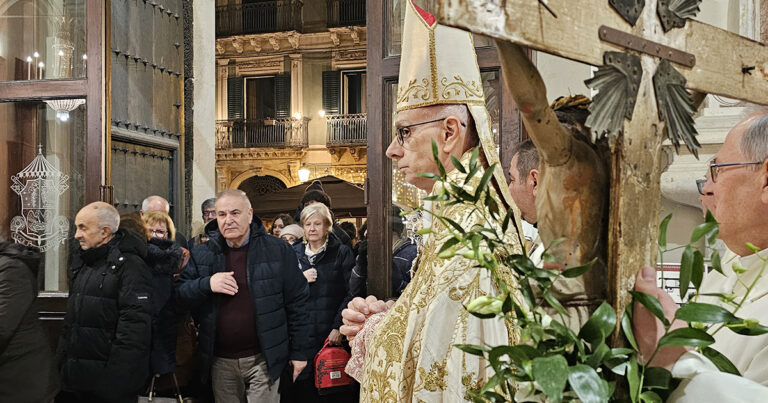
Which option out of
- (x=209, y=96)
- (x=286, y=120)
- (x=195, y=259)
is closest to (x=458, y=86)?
(x=195, y=259)

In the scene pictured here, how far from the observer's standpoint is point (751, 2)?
3.81m

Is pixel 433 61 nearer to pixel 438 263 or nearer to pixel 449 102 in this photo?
pixel 449 102

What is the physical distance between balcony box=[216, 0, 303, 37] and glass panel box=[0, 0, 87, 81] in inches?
776

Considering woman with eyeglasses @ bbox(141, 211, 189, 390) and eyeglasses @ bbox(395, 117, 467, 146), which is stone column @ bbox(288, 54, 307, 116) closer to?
woman with eyeglasses @ bbox(141, 211, 189, 390)

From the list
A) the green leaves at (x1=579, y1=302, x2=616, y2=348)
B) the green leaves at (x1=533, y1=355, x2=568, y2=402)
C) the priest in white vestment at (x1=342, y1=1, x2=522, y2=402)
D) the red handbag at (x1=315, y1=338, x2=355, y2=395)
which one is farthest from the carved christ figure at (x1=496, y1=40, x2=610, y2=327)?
the red handbag at (x1=315, y1=338, x2=355, y2=395)

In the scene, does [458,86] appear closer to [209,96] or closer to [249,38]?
[209,96]

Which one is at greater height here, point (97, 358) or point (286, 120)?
point (286, 120)

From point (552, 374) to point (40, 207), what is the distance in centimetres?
572

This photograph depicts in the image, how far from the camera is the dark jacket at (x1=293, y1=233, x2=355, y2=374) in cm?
527

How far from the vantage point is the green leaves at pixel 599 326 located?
1179mm

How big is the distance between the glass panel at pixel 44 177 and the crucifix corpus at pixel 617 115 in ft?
16.8

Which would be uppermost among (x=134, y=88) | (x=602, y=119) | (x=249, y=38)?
(x=249, y=38)

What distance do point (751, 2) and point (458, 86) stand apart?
7.37ft

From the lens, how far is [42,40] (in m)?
6.16
